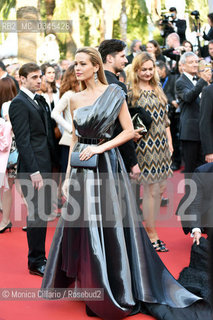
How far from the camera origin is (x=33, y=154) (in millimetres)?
4832

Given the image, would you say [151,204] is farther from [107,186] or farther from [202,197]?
[107,186]

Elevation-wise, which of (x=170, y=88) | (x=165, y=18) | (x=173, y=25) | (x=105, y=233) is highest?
(x=165, y=18)

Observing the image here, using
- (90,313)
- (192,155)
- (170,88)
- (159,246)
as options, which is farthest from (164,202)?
(90,313)

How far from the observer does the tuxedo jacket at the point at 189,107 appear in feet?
23.6

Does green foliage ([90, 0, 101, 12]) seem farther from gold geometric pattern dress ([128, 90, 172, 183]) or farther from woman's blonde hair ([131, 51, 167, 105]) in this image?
gold geometric pattern dress ([128, 90, 172, 183])

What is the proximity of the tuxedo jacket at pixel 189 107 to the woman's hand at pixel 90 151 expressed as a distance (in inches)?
128

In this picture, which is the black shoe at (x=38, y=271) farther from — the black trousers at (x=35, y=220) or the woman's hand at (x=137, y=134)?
the woman's hand at (x=137, y=134)

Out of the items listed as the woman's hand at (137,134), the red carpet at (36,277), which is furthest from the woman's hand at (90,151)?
the woman's hand at (137,134)

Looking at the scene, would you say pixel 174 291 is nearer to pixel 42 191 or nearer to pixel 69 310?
pixel 69 310

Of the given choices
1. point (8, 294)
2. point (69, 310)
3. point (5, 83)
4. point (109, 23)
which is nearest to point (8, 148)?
point (5, 83)

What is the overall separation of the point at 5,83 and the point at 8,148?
2.57 feet

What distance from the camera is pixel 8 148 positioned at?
6.18 m

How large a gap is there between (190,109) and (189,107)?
3cm

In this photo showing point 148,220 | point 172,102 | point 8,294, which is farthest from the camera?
point 172,102
